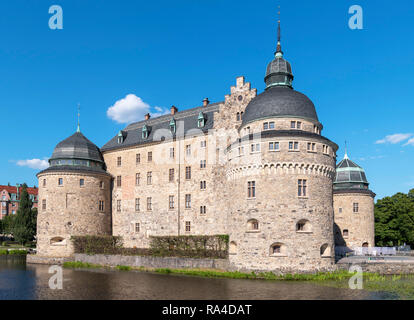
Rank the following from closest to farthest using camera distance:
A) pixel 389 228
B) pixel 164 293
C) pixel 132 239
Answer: pixel 164 293
pixel 132 239
pixel 389 228

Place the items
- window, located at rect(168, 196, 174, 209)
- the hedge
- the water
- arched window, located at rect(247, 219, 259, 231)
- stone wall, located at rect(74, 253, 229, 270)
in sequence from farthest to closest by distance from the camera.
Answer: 1. window, located at rect(168, 196, 174, 209)
2. the hedge
3. stone wall, located at rect(74, 253, 229, 270)
4. arched window, located at rect(247, 219, 259, 231)
5. the water

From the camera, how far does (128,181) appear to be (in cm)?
4891

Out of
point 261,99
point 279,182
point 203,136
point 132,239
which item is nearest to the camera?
point 279,182

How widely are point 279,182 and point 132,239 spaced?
23.5m

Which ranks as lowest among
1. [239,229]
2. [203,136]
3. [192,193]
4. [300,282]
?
[300,282]

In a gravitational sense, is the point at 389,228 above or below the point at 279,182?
below

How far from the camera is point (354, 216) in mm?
47844

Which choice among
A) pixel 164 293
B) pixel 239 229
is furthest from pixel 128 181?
pixel 164 293

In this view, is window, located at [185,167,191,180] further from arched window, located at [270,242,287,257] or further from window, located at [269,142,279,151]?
arched window, located at [270,242,287,257]

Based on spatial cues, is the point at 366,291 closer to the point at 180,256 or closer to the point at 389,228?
the point at 180,256

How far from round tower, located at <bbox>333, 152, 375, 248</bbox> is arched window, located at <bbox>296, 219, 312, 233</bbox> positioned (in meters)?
19.0

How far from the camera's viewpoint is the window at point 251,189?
31.6 m

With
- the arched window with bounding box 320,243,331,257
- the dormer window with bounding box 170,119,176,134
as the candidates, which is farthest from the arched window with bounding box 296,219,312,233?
the dormer window with bounding box 170,119,176,134

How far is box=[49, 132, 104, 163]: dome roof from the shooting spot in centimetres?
4722
